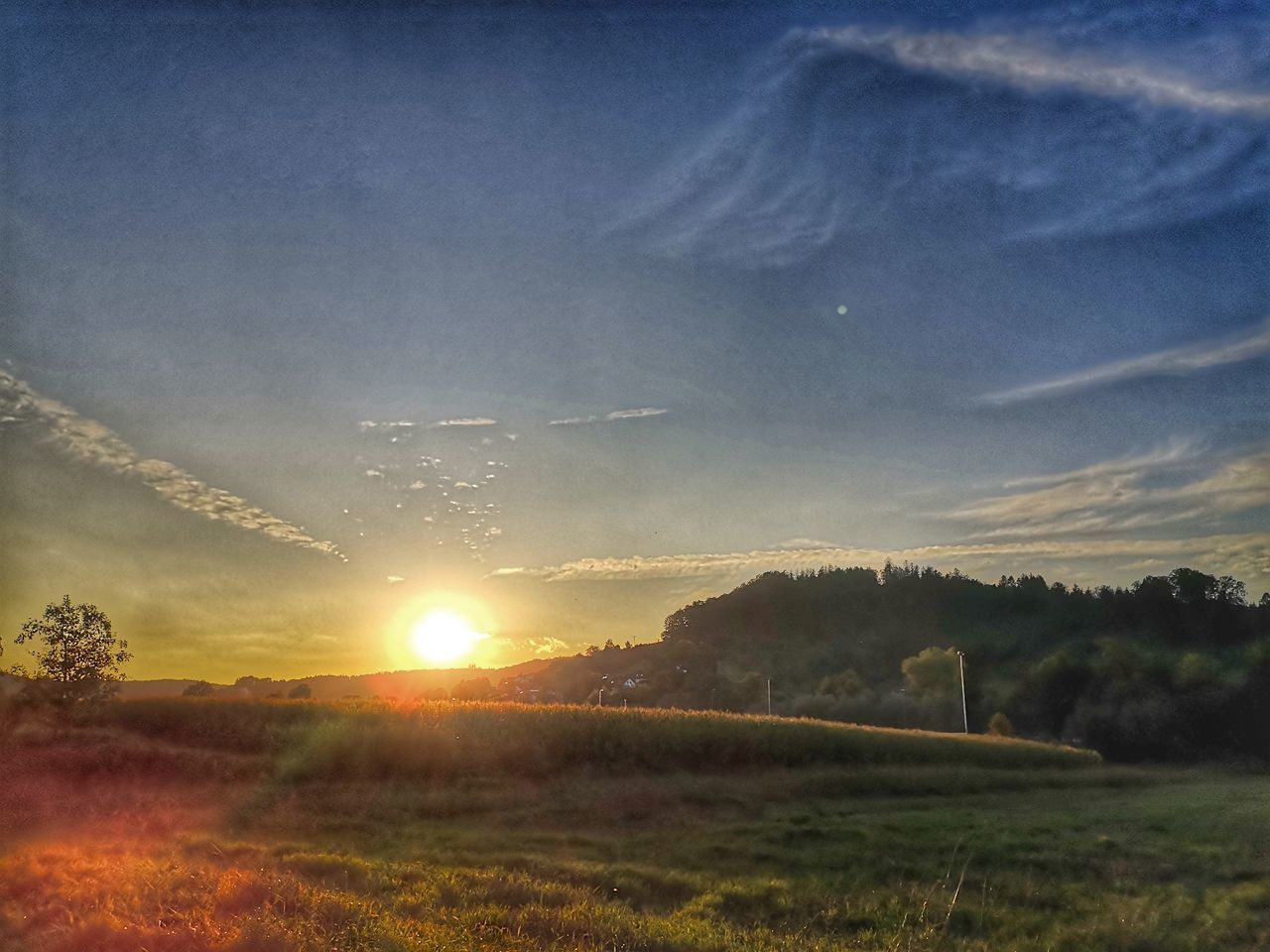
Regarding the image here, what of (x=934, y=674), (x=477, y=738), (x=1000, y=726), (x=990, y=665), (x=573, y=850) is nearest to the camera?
(x=573, y=850)

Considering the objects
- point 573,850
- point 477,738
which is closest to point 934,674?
point 477,738

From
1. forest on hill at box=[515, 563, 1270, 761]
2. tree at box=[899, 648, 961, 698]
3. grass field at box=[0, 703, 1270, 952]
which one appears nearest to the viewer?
grass field at box=[0, 703, 1270, 952]

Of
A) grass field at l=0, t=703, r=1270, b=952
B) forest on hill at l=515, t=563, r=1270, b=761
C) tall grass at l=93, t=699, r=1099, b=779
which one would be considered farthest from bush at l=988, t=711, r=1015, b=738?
tall grass at l=93, t=699, r=1099, b=779

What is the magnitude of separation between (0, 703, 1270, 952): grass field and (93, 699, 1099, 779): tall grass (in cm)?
18

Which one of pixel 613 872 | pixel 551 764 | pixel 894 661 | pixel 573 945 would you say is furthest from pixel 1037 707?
pixel 573 945

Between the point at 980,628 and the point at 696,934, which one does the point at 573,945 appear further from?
the point at 980,628

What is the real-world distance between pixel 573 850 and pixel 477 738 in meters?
17.8

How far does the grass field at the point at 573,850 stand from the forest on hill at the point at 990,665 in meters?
50.7

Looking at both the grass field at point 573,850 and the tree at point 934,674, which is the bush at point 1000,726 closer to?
the tree at point 934,674

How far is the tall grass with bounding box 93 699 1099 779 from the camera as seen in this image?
36.3 m

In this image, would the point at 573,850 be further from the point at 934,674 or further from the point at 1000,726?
the point at 934,674

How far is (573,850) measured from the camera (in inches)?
844

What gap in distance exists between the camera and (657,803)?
101 ft

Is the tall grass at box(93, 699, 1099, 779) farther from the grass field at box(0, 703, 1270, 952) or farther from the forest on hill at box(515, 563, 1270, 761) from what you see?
the forest on hill at box(515, 563, 1270, 761)
